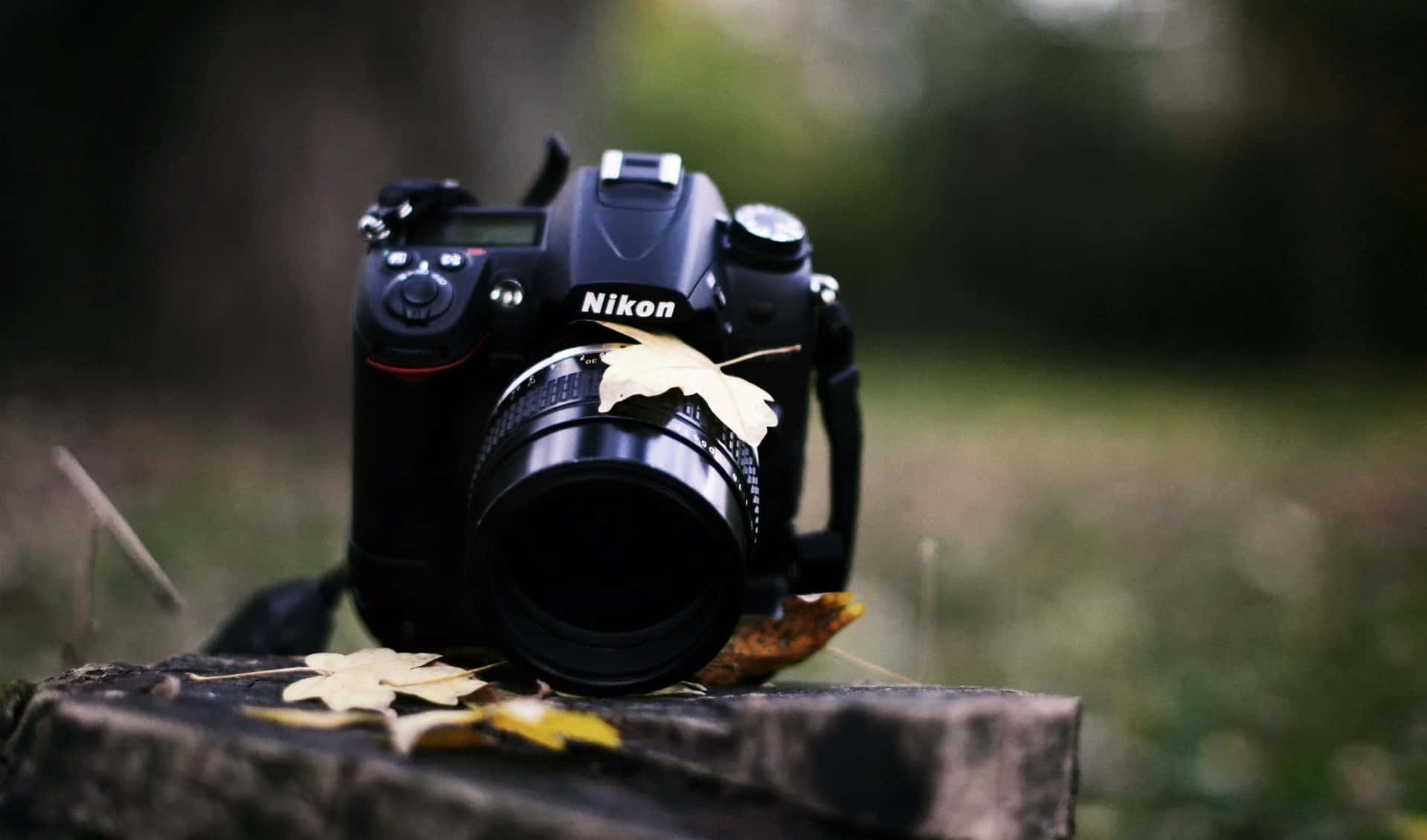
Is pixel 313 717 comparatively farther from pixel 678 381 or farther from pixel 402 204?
pixel 402 204

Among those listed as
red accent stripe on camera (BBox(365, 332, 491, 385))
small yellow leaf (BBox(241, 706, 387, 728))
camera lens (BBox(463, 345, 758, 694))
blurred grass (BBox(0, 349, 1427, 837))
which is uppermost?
red accent stripe on camera (BBox(365, 332, 491, 385))

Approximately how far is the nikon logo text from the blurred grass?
0.32 meters

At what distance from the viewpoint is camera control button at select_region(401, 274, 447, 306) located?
2.72 ft

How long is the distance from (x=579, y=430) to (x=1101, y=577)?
1398mm

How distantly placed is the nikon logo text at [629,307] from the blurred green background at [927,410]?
0.33m

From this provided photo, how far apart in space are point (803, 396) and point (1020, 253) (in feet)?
16.1

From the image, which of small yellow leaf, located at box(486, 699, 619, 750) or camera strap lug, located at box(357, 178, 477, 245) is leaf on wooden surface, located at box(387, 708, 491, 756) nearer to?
small yellow leaf, located at box(486, 699, 619, 750)

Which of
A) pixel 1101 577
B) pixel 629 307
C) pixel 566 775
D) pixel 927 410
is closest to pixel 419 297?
pixel 629 307

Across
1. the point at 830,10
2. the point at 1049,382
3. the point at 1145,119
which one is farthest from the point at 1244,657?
the point at 830,10

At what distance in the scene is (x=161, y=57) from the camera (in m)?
2.15

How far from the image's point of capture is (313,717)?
1.89 ft

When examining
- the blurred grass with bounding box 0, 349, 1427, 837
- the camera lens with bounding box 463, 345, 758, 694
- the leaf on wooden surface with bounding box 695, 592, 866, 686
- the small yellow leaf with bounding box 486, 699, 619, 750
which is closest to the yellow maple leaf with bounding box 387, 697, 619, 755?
the small yellow leaf with bounding box 486, 699, 619, 750

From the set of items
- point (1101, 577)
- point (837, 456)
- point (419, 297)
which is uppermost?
point (419, 297)

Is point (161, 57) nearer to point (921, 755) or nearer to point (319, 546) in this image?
point (319, 546)
